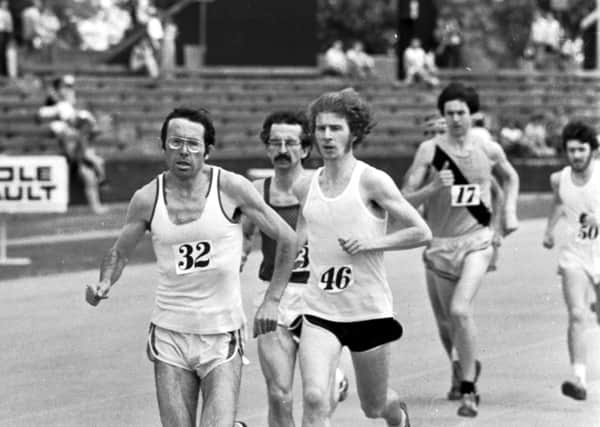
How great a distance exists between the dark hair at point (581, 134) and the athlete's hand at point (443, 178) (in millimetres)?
932

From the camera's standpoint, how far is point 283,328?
7.91m

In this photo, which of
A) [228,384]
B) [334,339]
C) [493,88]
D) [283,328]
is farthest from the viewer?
[493,88]

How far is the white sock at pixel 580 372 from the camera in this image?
10453 mm

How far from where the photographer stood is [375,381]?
7.49 metres

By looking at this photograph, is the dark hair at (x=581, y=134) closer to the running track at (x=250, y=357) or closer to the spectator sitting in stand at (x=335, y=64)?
the running track at (x=250, y=357)

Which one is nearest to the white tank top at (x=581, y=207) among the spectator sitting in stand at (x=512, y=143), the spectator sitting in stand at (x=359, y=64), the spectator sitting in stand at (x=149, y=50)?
the spectator sitting in stand at (x=149, y=50)

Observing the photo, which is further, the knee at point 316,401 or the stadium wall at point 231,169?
the stadium wall at point 231,169

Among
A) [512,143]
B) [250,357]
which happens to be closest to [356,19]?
[512,143]

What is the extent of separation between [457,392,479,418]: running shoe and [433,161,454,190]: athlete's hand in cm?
127

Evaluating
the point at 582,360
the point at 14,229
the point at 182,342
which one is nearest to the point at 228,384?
the point at 182,342

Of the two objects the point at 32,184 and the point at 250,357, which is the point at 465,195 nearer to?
the point at 250,357

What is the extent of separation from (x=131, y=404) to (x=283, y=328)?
2.57 meters

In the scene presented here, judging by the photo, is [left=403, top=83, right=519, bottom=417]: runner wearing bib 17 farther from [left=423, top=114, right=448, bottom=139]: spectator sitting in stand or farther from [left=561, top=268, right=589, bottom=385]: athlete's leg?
[left=561, top=268, right=589, bottom=385]: athlete's leg

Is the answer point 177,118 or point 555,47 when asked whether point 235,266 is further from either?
point 555,47
